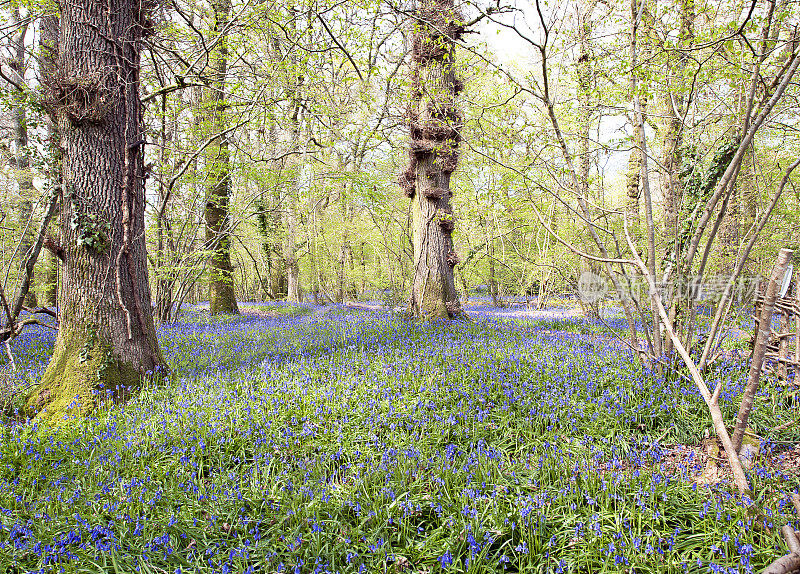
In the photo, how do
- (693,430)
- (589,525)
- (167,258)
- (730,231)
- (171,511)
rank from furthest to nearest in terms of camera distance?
(730,231) → (167,258) → (693,430) → (171,511) → (589,525)

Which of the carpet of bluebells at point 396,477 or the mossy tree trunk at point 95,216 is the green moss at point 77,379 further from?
the carpet of bluebells at point 396,477

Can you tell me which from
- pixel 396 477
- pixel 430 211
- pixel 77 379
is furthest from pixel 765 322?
pixel 430 211

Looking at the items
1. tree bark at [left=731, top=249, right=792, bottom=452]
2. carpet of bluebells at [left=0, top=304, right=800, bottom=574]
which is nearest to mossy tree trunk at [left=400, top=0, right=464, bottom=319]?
carpet of bluebells at [left=0, top=304, right=800, bottom=574]

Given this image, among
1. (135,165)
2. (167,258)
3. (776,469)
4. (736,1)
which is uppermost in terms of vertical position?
(736,1)

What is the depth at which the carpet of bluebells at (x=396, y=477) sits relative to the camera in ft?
7.28

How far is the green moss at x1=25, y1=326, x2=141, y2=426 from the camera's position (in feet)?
13.8

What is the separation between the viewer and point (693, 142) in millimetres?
4680

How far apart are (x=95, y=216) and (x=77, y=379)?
181 cm

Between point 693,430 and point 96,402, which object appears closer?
point 693,430

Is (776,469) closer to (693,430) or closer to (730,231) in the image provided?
(693,430)

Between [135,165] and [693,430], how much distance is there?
660 cm

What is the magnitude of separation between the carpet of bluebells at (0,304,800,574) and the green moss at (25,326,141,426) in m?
0.41

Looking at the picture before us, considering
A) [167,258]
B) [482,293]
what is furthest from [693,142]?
[482,293]

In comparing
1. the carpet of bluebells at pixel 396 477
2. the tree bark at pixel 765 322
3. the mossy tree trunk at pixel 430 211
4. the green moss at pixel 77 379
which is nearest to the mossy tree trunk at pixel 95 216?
the green moss at pixel 77 379
